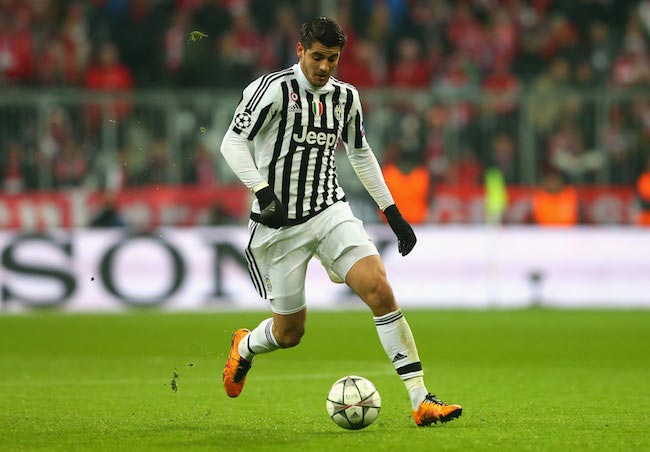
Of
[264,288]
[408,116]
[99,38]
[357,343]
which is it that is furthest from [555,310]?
[264,288]

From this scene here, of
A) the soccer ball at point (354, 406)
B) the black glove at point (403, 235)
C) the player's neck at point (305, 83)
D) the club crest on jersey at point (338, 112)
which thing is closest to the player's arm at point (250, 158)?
the player's neck at point (305, 83)

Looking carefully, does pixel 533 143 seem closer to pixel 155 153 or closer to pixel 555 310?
pixel 555 310

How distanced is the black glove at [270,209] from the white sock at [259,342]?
0.87m

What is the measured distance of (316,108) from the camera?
7.01 metres

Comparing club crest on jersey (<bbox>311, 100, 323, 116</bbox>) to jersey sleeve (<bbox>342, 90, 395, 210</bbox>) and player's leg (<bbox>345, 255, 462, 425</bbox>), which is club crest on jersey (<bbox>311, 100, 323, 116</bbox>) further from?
player's leg (<bbox>345, 255, 462, 425</bbox>)

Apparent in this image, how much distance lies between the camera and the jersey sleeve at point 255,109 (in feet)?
22.6

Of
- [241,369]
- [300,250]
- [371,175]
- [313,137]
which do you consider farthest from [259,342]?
[313,137]

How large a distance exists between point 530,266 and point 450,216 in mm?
1370

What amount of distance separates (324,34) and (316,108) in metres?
0.46

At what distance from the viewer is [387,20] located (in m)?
20.3

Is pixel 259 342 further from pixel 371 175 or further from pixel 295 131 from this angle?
pixel 295 131

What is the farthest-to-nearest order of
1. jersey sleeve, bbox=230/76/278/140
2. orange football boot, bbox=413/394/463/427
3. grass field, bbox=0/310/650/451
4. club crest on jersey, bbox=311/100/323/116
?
club crest on jersey, bbox=311/100/323/116 → jersey sleeve, bbox=230/76/278/140 → orange football boot, bbox=413/394/463/427 → grass field, bbox=0/310/650/451

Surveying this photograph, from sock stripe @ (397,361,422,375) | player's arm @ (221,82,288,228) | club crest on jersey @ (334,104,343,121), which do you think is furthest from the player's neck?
sock stripe @ (397,361,422,375)

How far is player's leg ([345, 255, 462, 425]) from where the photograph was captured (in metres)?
6.72
